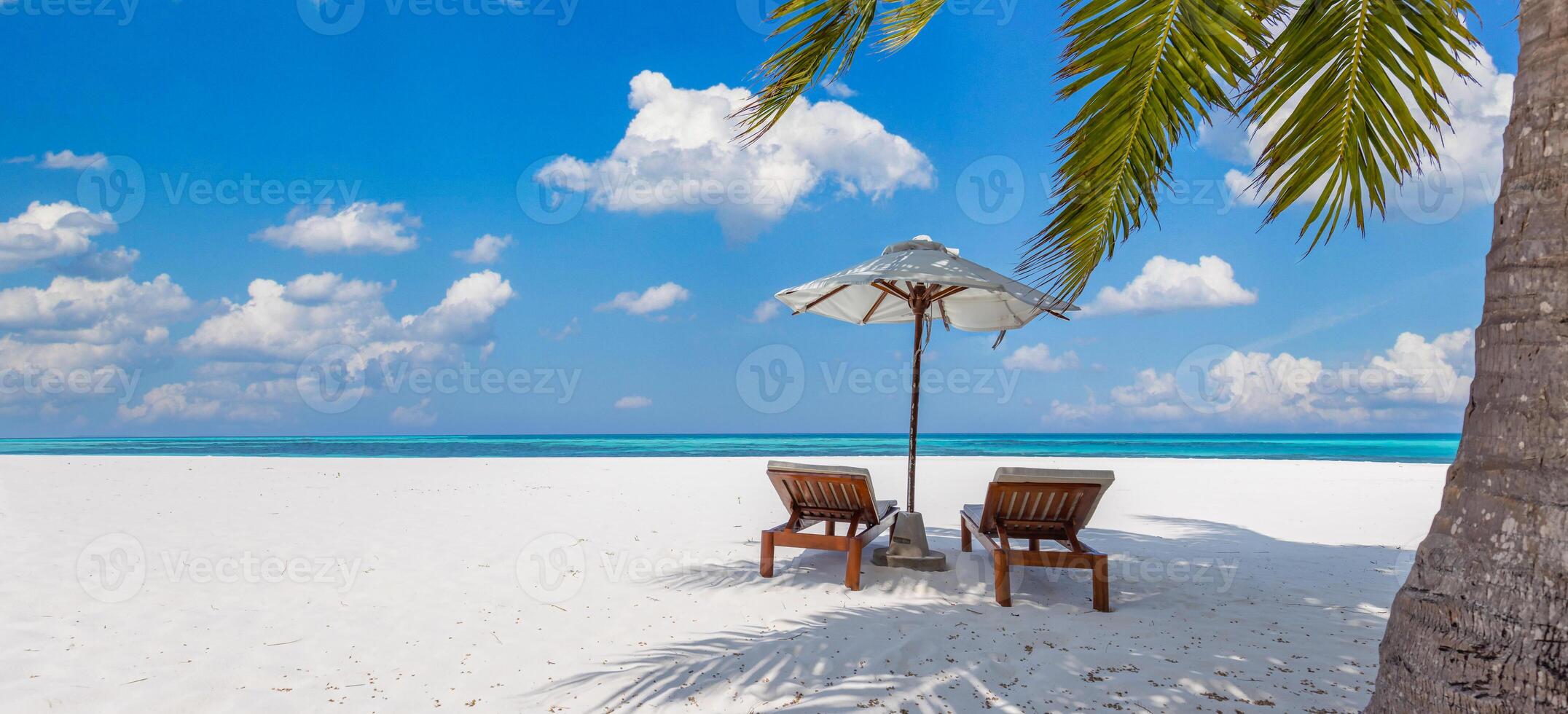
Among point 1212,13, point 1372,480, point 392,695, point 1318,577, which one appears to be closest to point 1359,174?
point 1212,13

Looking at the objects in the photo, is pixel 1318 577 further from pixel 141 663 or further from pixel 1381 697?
pixel 141 663

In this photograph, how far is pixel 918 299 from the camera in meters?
5.49

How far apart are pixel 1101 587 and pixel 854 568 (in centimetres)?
141

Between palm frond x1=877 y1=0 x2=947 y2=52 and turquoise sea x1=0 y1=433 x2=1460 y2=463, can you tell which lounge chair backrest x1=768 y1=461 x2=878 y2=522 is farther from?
turquoise sea x1=0 y1=433 x2=1460 y2=463

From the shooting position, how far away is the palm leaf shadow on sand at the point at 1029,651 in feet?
9.50

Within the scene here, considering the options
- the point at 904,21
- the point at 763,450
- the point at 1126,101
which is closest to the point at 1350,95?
the point at 1126,101

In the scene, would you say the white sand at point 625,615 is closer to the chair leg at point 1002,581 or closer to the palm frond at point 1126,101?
the chair leg at point 1002,581

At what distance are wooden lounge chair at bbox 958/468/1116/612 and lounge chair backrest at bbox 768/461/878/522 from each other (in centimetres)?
75

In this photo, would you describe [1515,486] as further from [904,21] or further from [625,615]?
[625,615]

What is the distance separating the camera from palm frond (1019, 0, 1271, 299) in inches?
127

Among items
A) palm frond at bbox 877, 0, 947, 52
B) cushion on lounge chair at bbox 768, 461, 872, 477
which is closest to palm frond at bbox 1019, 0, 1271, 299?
palm frond at bbox 877, 0, 947, 52

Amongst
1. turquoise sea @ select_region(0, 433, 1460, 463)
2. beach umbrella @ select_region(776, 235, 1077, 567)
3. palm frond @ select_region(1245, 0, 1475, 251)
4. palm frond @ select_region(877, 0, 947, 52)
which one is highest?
palm frond @ select_region(877, 0, 947, 52)

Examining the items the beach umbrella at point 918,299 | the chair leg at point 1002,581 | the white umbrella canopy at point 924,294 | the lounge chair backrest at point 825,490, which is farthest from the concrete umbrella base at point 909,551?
the white umbrella canopy at point 924,294

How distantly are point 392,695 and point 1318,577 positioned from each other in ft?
18.5
